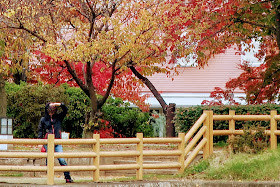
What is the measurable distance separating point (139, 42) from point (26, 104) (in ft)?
21.8

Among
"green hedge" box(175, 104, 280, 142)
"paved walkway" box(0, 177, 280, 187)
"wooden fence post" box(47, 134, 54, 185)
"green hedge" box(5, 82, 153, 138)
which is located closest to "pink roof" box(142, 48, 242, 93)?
"green hedge" box(5, 82, 153, 138)

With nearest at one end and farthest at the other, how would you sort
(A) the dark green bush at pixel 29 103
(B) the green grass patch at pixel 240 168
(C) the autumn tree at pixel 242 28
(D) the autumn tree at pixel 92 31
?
(B) the green grass patch at pixel 240 168 → (C) the autumn tree at pixel 242 28 → (D) the autumn tree at pixel 92 31 → (A) the dark green bush at pixel 29 103

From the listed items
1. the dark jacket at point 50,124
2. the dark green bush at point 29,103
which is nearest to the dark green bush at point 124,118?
the dark green bush at point 29,103

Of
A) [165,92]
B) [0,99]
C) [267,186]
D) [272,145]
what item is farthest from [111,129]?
[267,186]

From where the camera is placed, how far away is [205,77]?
117ft

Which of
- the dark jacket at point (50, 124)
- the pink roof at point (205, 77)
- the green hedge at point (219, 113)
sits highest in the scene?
the pink roof at point (205, 77)

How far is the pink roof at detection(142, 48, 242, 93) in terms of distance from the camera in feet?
116

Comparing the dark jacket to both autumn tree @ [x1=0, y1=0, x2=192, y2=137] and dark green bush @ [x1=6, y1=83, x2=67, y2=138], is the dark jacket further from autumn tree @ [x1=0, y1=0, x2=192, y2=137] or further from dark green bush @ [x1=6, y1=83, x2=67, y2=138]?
dark green bush @ [x1=6, y1=83, x2=67, y2=138]

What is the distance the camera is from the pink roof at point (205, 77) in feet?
116

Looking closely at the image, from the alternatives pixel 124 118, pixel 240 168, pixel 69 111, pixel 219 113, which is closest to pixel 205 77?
pixel 124 118

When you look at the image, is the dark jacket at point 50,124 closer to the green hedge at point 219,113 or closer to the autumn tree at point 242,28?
the green hedge at point 219,113

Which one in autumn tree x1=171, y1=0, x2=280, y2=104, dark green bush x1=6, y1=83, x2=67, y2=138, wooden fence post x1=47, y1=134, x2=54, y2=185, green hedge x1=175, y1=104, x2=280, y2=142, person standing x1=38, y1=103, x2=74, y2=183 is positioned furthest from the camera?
dark green bush x1=6, y1=83, x2=67, y2=138

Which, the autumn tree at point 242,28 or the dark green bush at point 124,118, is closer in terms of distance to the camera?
the autumn tree at point 242,28

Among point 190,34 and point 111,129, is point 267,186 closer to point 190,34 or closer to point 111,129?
point 190,34
